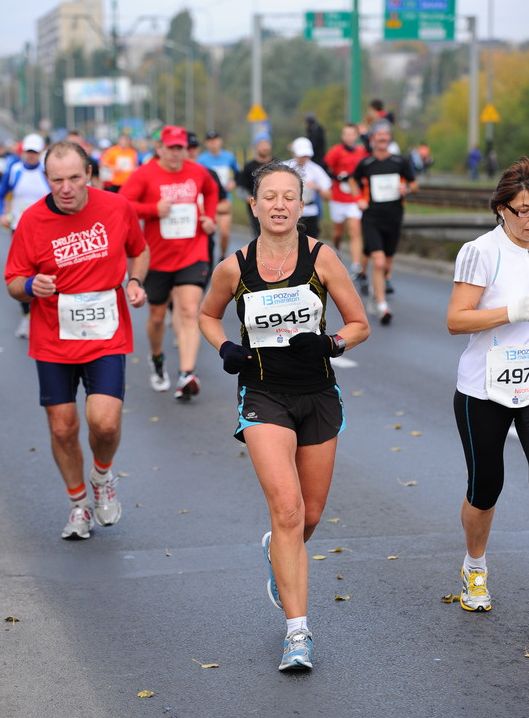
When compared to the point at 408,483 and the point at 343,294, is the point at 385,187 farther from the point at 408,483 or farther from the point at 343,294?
the point at 343,294

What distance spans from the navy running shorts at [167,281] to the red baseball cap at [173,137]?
1.06 metres

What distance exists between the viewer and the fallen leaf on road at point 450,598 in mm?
6113

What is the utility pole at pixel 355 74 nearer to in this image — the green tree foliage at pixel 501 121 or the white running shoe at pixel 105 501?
the white running shoe at pixel 105 501

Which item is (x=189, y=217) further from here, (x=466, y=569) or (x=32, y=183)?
(x=466, y=569)

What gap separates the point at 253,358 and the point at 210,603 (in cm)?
119

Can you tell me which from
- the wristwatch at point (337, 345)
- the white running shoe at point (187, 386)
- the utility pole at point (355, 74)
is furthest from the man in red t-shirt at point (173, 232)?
the utility pole at point (355, 74)

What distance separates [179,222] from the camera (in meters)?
11.9

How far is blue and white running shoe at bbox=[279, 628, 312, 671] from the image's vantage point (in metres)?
5.20

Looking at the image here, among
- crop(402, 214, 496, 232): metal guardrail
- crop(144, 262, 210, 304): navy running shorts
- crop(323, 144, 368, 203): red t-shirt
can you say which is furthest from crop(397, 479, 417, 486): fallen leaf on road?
crop(402, 214, 496, 232): metal guardrail

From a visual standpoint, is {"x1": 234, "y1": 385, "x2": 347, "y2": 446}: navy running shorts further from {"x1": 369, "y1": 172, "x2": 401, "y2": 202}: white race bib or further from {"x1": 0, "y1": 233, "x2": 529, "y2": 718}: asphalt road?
{"x1": 369, "y1": 172, "x2": 401, "y2": 202}: white race bib

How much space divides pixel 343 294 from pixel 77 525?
7.75 ft

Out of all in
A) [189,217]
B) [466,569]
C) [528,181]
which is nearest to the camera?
[528,181]

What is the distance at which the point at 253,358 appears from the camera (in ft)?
18.4

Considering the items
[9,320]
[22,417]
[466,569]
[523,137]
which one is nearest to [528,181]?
[466,569]
